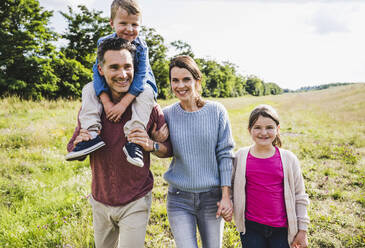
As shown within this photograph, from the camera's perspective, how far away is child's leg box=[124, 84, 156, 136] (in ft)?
7.50

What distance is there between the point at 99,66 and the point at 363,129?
15.3 metres

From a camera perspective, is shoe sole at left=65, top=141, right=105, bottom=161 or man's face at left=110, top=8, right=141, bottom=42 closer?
shoe sole at left=65, top=141, right=105, bottom=161

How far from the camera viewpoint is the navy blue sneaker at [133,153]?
204cm

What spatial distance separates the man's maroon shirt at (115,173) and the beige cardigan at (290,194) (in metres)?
1.05

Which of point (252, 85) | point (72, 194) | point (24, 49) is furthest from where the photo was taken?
point (252, 85)

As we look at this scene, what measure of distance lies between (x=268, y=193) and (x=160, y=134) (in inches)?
53.2

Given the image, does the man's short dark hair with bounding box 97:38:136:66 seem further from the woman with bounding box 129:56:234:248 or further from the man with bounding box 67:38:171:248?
the woman with bounding box 129:56:234:248

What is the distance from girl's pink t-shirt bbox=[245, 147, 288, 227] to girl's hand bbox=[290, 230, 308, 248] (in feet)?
0.48

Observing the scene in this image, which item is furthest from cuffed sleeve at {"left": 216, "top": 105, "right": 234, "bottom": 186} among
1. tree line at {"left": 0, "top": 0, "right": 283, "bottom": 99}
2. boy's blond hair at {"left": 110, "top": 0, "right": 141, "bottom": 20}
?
tree line at {"left": 0, "top": 0, "right": 283, "bottom": 99}

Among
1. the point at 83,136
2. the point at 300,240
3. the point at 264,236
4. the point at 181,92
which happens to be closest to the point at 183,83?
the point at 181,92

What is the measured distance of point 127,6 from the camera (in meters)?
3.03

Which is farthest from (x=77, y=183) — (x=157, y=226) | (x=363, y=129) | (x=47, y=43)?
(x=47, y=43)

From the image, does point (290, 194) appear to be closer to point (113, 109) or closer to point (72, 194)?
point (113, 109)

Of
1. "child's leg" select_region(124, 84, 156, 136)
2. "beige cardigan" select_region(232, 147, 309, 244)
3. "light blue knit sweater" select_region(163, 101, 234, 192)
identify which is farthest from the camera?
"light blue knit sweater" select_region(163, 101, 234, 192)
